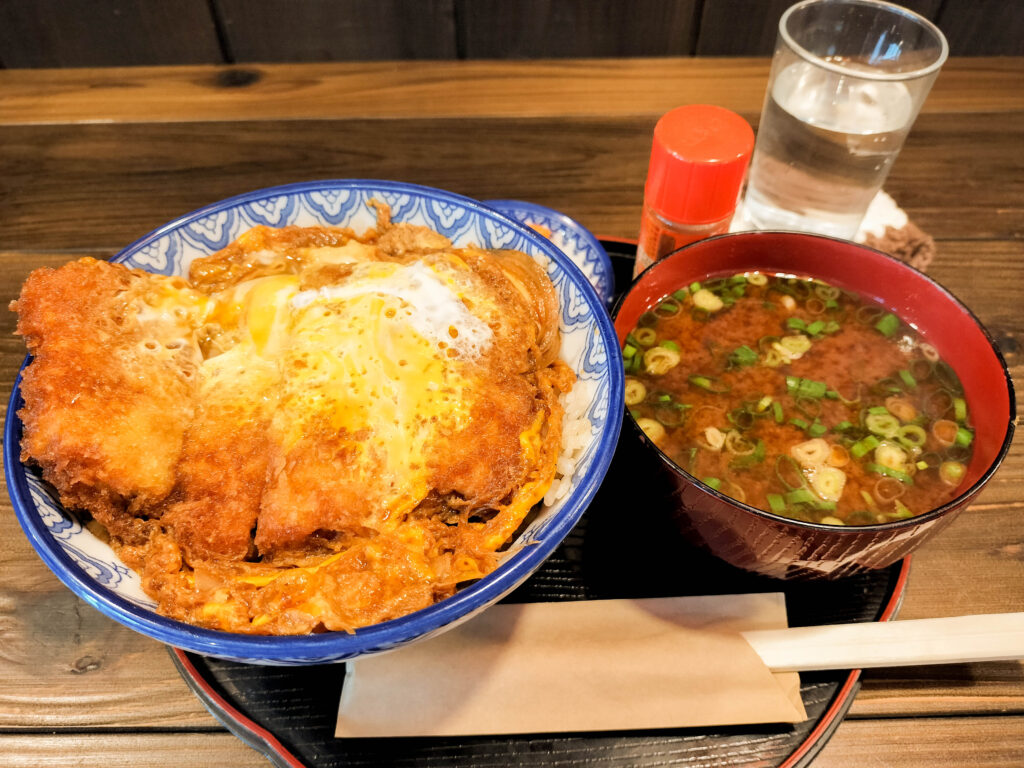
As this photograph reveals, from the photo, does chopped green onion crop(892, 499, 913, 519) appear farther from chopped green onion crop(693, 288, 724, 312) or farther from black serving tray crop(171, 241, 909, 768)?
chopped green onion crop(693, 288, 724, 312)

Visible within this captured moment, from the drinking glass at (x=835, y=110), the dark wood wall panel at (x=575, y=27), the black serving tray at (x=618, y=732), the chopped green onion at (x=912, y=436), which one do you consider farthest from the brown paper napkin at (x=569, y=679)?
the dark wood wall panel at (x=575, y=27)

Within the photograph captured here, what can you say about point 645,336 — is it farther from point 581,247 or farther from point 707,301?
point 581,247

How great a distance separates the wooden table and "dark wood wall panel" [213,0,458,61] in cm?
26

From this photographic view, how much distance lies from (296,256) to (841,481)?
1.38 m

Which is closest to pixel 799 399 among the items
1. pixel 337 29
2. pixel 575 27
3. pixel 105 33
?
pixel 575 27

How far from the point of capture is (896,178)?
2676 millimetres

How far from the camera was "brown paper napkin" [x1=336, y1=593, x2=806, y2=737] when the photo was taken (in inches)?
54.1

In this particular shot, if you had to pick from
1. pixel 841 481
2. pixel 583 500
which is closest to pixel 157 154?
pixel 583 500

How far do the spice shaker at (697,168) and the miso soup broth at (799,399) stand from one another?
0.19 meters

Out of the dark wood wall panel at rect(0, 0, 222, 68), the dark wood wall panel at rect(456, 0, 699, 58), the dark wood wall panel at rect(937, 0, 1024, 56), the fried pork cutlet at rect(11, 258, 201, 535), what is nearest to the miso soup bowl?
the fried pork cutlet at rect(11, 258, 201, 535)

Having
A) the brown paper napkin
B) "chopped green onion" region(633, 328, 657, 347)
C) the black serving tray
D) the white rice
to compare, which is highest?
the white rice

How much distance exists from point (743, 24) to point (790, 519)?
300 centimetres

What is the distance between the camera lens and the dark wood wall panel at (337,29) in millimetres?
3324

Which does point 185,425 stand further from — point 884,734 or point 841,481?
point 884,734
